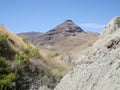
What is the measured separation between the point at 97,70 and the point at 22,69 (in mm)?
16555

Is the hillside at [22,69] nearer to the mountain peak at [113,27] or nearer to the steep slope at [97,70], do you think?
the mountain peak at [113,27]

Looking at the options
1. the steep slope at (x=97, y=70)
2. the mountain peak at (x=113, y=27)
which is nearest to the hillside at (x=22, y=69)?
the mountain peak at (x=113, y=27)

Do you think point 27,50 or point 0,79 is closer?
point 0,79

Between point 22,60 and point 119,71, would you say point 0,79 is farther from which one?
point 119,71

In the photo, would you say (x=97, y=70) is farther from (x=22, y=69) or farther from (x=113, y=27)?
(x=22, y=69)

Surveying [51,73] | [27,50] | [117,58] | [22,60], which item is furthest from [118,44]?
[27,50]

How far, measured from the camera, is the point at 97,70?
8.86 metres

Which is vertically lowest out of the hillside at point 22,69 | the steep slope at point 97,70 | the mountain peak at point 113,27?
the hillside at point 22,69

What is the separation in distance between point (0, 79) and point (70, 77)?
9.25 meters

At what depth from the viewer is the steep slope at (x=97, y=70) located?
27.1 ft

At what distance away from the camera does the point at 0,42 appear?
1157 inches

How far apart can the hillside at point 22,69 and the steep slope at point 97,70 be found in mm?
8158

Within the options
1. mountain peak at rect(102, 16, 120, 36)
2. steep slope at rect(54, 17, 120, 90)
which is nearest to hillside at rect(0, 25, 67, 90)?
mountain peak at rect(102, 16, 120, 36)

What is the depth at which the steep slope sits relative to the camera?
8266 mm
